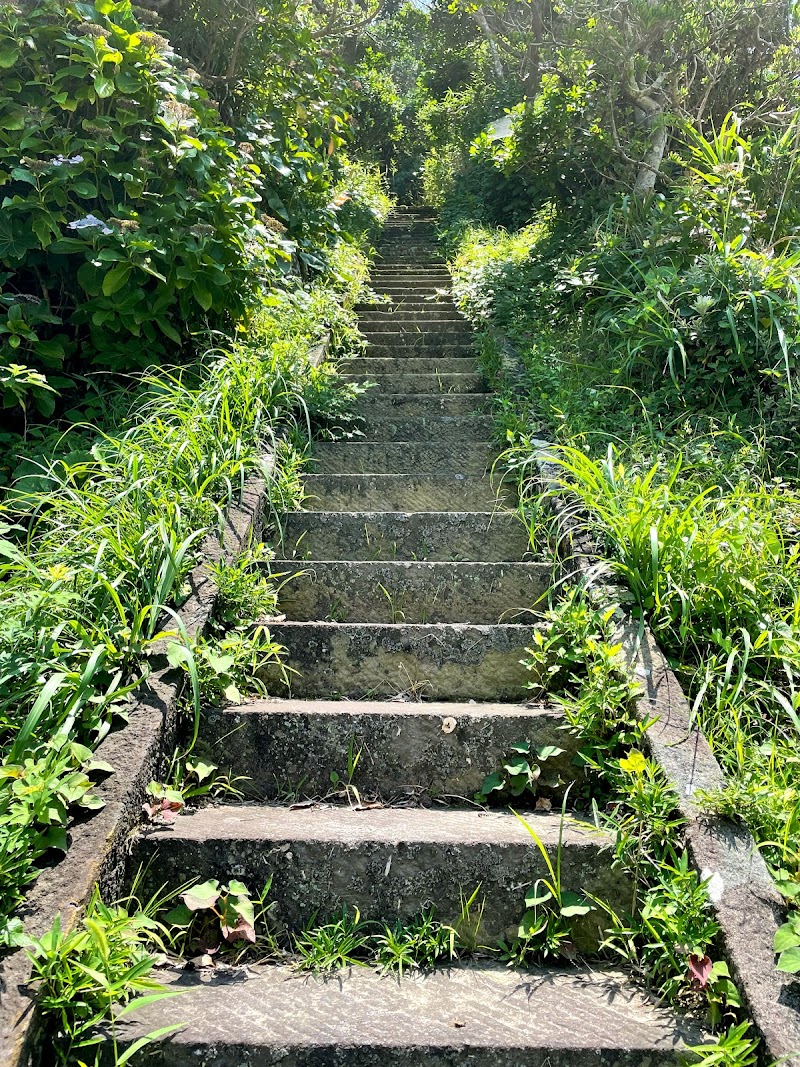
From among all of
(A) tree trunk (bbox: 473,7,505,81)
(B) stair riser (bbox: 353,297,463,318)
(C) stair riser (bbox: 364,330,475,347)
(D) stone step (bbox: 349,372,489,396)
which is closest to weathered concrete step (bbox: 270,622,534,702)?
(D) stone step (bbox: 349,372,489,396)

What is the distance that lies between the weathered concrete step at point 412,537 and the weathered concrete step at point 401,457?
2.39 ft

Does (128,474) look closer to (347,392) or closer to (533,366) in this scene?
(347,392)

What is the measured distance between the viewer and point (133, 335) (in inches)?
144

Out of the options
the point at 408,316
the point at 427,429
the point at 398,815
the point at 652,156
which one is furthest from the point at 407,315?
the point at 398,815

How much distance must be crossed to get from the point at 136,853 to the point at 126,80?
3.23 metres

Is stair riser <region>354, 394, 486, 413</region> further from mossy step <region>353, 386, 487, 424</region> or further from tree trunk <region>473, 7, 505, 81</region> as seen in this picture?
tree trunk <region>473, 7, 505, 81</region>

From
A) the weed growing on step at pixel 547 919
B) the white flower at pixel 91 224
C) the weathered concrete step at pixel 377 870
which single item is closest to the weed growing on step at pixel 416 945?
the weathered concrete step at pixel 377 870

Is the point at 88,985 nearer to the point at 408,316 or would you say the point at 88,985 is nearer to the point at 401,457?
the point at 401,457

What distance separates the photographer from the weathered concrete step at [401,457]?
12.8 ft

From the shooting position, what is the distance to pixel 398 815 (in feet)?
6.67

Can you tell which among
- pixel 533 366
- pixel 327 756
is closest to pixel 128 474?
pixel 327 756

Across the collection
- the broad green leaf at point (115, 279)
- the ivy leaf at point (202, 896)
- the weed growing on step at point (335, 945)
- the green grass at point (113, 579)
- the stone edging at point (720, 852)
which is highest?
the broad green leaf at point (115, 279)

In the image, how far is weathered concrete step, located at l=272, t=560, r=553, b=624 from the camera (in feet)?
9.25

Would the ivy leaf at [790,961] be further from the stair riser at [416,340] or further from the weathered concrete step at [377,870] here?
the stair riser at [416,340]
